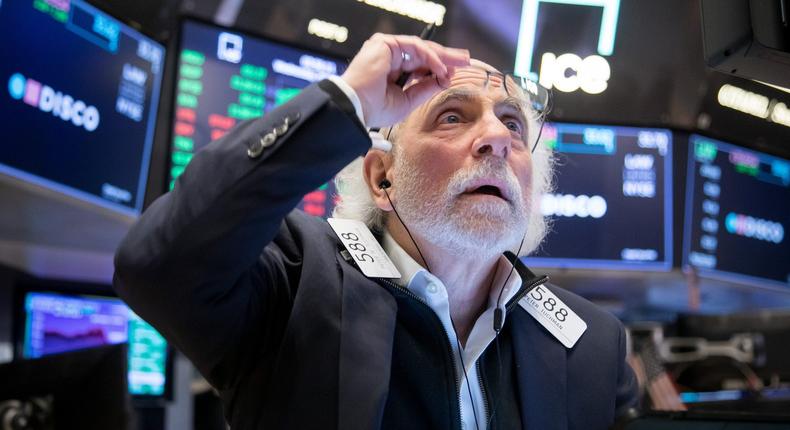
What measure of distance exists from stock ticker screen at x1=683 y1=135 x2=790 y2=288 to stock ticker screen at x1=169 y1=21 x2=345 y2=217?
157cm

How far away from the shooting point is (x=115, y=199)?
8.48ft

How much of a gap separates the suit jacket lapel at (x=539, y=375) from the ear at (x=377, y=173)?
321 mm

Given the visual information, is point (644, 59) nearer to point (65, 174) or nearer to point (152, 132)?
point (152, 132)

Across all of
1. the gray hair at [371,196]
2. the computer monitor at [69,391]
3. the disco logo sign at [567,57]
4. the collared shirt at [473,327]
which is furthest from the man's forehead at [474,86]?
the disco logo sign at [567,57]

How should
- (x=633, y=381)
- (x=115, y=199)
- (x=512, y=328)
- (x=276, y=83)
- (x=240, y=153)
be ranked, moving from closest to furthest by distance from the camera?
(x=240, y=153) < (x=512, y=328) < (x=633, y=381) < (x=115, y=199) < (x=276, y=83)

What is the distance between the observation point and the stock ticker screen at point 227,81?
9.37ft

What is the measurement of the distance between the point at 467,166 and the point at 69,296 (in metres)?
2.14

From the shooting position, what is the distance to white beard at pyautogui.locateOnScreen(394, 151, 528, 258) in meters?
1.49

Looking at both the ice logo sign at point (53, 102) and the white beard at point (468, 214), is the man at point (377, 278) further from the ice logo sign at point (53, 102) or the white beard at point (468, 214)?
the ice logo sign at point (53, 102)

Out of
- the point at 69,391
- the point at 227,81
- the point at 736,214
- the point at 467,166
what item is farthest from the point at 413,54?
the point at 736,214

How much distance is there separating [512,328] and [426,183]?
287mm

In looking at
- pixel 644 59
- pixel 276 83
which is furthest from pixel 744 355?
pixel 276 83

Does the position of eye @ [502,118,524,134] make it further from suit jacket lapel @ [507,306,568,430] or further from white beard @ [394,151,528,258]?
suit jacket lapel @ [507,306,568,430]

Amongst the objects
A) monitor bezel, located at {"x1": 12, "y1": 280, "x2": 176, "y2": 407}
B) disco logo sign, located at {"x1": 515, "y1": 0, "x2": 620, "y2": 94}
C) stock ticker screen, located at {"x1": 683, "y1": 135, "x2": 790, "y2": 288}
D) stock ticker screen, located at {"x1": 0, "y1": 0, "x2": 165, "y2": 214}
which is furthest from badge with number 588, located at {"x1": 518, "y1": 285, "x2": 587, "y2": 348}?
stock ticker screen, located at {"x1": 683, "y1": 135, "x2": 790, "y2": 288}
